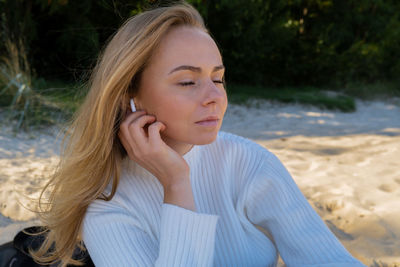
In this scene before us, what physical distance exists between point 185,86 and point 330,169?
9.25 feet

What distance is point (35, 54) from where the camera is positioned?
9.36 metres

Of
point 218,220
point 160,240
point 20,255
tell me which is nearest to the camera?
point 160,240

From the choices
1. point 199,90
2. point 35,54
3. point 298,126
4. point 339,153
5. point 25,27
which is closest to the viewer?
point 199,90

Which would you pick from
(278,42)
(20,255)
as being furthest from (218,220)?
(278,42)

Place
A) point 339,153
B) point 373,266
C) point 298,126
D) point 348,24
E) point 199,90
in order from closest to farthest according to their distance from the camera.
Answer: point 199,90, point 373,266, point 339,153, point 298,126, point 348,24

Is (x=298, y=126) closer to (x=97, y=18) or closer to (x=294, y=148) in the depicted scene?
(x=294, y=148)

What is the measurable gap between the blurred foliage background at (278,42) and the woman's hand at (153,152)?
277 inches

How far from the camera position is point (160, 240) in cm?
138

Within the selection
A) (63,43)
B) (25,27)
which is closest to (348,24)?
(63,43)

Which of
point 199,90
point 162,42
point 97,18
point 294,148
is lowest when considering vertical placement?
point 294,148

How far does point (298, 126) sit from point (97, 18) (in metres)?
5.48

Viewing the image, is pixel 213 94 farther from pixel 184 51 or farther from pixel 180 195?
pixel 180 195

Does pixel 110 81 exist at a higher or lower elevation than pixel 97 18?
higher

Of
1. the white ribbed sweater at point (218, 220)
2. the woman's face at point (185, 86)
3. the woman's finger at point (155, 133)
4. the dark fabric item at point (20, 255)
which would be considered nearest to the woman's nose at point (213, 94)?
the woman's face at point (185, 86)
